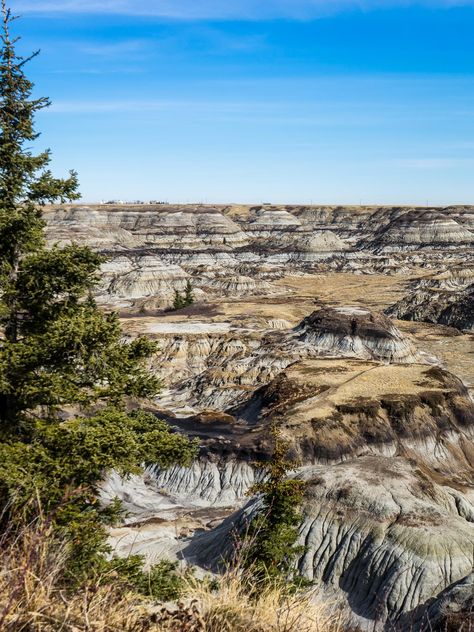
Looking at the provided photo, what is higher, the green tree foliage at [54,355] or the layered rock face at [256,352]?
the green tree foliage at [54,355]

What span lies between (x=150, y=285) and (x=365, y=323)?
7474 cm

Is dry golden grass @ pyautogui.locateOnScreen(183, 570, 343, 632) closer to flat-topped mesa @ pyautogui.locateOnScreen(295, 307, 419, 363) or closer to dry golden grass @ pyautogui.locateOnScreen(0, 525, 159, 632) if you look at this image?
dry golden grass @ pyautogui.locateOnScreen(0, 525, 159, 632)

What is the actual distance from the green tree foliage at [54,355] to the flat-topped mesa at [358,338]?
55.0 metres

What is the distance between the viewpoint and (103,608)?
5.45 metres

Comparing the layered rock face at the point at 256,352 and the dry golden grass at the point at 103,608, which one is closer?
the dry golden grass at the point at 103,608

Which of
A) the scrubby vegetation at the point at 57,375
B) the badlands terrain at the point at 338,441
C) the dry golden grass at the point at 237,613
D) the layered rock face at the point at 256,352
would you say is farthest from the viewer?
the layered rock face at the point at 256,352

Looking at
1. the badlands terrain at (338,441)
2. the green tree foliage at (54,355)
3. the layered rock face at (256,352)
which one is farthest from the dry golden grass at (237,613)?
the layered rock face at (256,352)

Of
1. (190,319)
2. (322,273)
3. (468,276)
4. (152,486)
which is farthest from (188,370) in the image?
(322,273)

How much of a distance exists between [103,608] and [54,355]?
933cm

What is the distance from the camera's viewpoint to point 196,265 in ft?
562

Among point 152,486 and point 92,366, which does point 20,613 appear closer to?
point 92,366

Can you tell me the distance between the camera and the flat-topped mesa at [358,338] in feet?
226

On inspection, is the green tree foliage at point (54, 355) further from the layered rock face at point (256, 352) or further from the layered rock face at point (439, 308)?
the layered rock face at point (439, 308)

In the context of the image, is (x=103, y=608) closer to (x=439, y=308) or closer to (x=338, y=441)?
(x=338, y=441)
